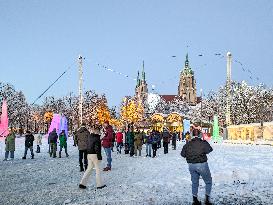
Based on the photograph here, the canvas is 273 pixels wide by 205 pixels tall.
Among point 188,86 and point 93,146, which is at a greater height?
point 188,86

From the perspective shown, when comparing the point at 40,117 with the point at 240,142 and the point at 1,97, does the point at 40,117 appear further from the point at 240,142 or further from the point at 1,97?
the point at 240,142

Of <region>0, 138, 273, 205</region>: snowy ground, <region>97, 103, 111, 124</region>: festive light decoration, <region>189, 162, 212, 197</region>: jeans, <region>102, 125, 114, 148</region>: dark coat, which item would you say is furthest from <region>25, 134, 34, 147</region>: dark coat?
<region>97, 103, 111, 124</region>: festive light decoration

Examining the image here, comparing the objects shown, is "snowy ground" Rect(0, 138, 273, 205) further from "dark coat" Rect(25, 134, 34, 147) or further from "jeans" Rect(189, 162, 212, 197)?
"dark coat" Rect(25, 134, 34, 147)

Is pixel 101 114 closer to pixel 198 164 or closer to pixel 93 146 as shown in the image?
pixel 93 146

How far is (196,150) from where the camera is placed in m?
8.65

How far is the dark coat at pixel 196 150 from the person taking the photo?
8.61m

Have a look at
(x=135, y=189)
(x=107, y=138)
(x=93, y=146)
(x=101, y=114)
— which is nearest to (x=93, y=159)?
(x=93, y=146)

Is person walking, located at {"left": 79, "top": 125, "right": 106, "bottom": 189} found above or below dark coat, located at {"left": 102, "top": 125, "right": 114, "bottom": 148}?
below

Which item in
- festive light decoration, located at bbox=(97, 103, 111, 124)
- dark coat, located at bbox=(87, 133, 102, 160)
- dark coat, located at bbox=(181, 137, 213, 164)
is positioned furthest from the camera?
festive light decoration, located at bbox=(97, 103, 111, 124)

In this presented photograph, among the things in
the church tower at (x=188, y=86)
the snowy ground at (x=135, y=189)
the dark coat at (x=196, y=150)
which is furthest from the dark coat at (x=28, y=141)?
the church tower at (x=188, y=86)

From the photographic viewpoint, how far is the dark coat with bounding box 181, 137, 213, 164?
8.61 m

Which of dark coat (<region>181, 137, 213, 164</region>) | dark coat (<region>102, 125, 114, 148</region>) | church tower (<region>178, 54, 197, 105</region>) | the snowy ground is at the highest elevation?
church tower (<region>178, 54, 197, 105</region>)

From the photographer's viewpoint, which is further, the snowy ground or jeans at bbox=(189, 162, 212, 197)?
the snowy ground

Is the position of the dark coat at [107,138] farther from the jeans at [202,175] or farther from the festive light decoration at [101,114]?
the festive light decoration at [101,114]
